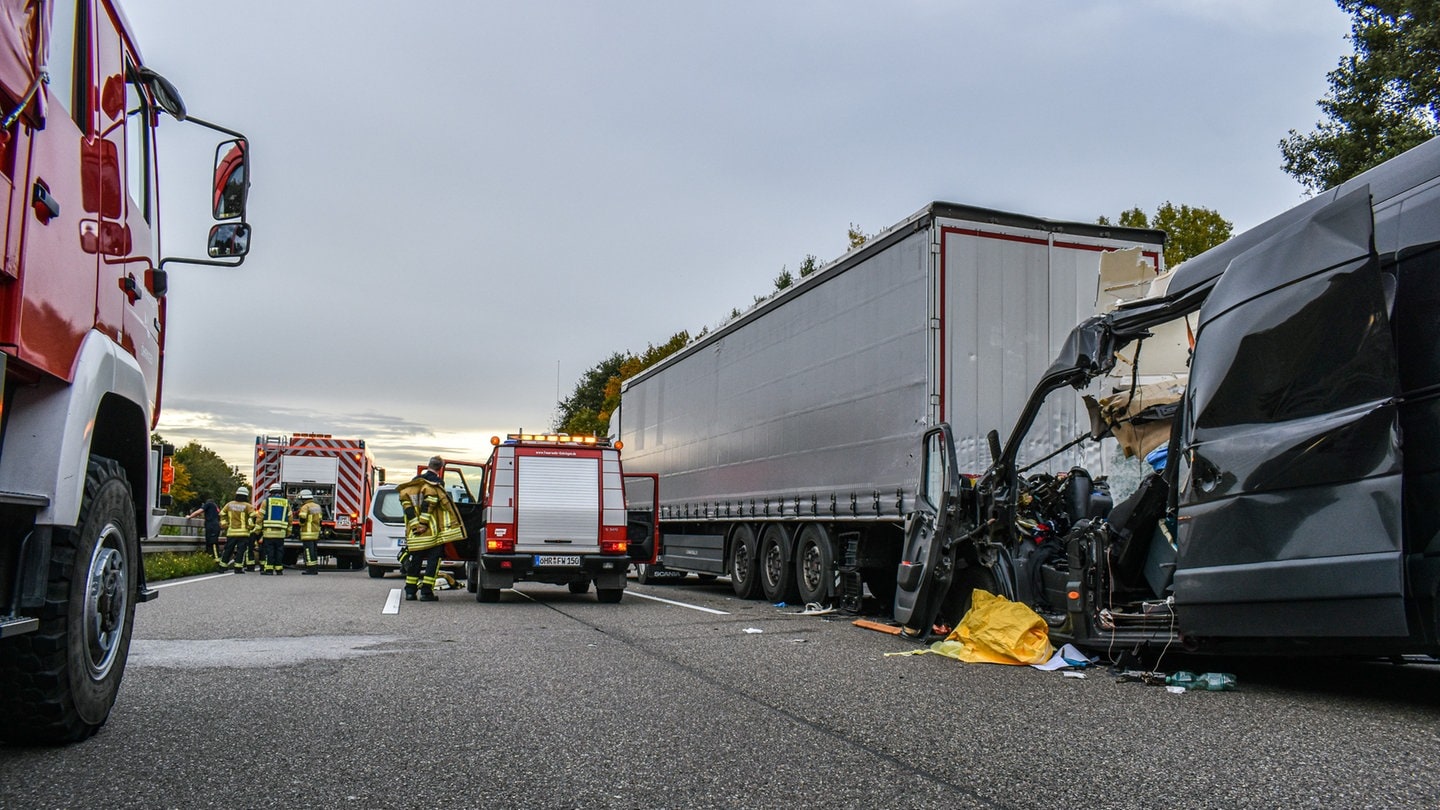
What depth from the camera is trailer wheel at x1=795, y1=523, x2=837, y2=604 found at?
1139cm

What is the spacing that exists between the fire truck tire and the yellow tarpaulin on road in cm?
505

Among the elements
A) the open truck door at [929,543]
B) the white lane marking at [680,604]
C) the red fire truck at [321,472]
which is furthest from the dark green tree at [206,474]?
the open truck door at [929,543]

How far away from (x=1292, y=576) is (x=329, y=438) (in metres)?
24.6

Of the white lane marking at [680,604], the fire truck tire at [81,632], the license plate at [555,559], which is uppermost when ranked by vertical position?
the fire truck tire at [81,632]

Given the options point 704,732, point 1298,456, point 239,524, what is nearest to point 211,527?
point 239,524

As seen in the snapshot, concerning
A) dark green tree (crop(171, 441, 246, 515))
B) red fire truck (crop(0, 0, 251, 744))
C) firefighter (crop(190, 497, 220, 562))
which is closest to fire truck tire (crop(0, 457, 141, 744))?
red fire truck (crop(0, 0, 251, 744))

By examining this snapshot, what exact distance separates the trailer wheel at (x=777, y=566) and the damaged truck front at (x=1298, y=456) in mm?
5530

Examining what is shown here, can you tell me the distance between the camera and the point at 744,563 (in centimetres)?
1390

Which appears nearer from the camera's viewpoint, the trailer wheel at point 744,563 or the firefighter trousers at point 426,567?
the firefighter trousers at point 426,567

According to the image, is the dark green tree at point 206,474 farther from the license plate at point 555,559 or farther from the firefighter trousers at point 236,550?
the license plate at point 555,559

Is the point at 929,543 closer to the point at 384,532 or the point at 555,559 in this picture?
the point at 555,559

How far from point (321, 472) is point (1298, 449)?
24232 mm

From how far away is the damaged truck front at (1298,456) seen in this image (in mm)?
4887

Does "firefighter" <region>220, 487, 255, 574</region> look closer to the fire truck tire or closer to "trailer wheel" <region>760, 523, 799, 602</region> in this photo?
"trailer wheel" <region>760, 523, 799, 602</region>
